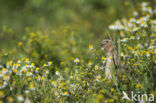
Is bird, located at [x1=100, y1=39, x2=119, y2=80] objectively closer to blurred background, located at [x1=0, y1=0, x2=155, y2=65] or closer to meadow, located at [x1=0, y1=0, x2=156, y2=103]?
meadow, located at [x1=0, y1=0, x2=156, y2=103]

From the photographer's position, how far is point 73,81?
2.48 meters

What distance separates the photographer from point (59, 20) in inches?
246

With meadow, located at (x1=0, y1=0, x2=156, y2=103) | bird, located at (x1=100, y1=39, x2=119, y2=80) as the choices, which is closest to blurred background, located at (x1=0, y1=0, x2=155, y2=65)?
meadow, located at (x1=0, y1=0, x2=156, y2=103)

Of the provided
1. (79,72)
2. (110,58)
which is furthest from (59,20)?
(110,58)

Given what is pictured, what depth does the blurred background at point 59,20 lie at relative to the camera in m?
4.37

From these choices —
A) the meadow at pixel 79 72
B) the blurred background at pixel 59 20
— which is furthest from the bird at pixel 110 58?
the blurred background at pixel 59 20

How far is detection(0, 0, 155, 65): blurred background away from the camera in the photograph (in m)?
4.37

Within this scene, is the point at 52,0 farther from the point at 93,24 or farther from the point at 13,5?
the point at 93,24

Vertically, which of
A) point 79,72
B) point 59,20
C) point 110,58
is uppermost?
point 59,20

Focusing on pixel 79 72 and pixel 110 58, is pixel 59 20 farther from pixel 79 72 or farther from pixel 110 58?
pixel 110 58

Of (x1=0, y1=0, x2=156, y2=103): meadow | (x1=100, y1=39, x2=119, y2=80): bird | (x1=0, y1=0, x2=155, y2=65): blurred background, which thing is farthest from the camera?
(x1=0, y1=0, x2=155, y2=65): blurred background

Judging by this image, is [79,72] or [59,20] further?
[59,20]

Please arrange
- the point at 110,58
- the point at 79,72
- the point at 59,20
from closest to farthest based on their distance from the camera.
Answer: the point at 110,58 < the point at 79,72 < the point at 59,20

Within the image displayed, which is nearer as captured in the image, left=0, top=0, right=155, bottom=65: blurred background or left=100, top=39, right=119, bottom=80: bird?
left=100, top=39, right=119, bottom=80: bird
